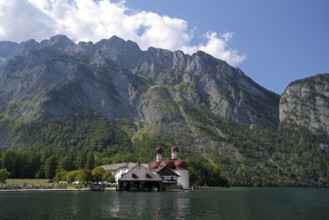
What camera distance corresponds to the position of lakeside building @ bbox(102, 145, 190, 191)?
11975 cm

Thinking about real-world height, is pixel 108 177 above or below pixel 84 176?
above

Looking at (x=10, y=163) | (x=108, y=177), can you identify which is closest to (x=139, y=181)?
(x=108, y=177)

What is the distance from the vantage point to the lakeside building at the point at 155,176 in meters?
120

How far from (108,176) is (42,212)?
98.4 meters

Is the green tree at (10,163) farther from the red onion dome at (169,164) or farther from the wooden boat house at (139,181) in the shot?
the wooden boat house at (139,181)

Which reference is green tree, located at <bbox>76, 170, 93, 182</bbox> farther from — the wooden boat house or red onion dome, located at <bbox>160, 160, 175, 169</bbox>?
red onion dome, located at <bbox>160, 160, 175, 169</bbox>

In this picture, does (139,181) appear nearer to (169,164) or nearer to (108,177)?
(108,177)

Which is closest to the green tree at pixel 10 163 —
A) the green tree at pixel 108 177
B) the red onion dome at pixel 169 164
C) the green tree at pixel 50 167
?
the green tree at pixel 50 167

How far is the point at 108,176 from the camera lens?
145 metres

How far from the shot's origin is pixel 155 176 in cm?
12238

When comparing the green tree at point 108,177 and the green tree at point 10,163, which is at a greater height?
the green tree at point 10,163

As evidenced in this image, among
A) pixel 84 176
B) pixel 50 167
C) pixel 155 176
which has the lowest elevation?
pixel 155 176

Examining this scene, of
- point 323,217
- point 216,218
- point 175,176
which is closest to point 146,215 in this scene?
point 216,218

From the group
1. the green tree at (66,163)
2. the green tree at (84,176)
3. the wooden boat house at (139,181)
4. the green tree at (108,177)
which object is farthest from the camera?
the green tree at (66,163)
